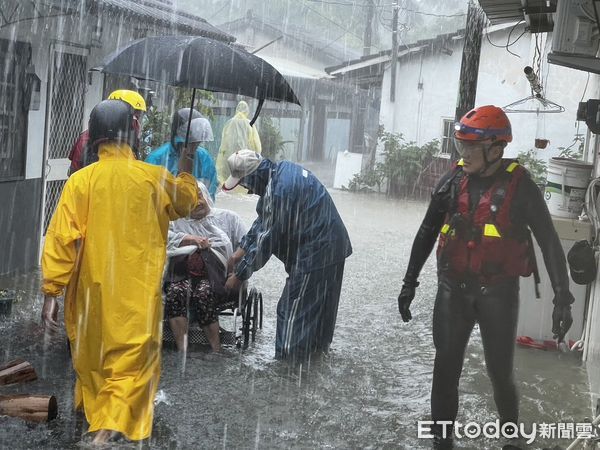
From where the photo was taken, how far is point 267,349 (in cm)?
774

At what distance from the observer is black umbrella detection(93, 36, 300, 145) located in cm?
678

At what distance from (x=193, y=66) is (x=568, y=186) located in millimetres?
3190

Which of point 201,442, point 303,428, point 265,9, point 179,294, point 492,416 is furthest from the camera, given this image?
point 265,9

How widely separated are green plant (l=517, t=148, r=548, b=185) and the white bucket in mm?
12346

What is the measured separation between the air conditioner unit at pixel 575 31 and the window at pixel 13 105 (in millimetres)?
5480

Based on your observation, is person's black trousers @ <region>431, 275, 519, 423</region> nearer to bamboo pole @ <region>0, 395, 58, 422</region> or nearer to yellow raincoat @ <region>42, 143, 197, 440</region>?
yellow raincoat @ <region>42, 143, 197, 440</region>

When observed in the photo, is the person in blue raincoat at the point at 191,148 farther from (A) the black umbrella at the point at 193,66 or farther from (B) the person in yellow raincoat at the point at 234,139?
(B) the person in yellow raincoat at the point at 234,139

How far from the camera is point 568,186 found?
7383 millimetres

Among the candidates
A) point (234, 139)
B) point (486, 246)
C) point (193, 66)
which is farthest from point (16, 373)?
point (234, 139)

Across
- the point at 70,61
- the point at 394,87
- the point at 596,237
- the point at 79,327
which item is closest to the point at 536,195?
the point at 596,237

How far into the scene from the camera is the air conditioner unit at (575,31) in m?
5.47

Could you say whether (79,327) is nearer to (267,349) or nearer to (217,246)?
(217,246)

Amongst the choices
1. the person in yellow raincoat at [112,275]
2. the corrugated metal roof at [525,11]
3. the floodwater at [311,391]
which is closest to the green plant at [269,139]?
the floodwater at [311,391]

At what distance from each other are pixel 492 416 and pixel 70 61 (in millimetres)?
6400
